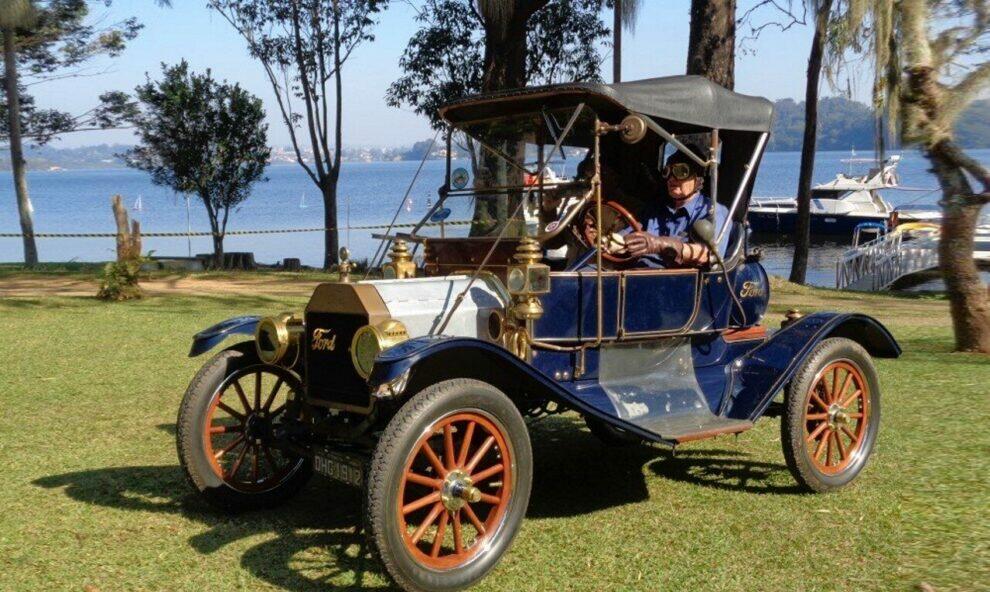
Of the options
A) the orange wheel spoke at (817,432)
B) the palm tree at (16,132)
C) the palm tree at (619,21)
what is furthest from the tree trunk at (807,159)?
the orange wheel spoke at (817,432)

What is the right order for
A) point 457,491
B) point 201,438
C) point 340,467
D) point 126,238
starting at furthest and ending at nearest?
point 126,238
point 201,438
point 340,467
point 457,491

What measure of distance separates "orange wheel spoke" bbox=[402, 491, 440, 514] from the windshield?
1.56 m

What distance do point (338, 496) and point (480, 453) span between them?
5.21 ft

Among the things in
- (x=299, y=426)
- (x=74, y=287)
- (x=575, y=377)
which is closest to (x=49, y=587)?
(x=299, y=426)

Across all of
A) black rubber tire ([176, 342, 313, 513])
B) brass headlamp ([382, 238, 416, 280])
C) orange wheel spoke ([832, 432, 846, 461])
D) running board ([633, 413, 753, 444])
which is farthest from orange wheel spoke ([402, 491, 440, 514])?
orange wheel spoke ([832, 432, 846, 461])

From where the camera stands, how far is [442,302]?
16.0 feet

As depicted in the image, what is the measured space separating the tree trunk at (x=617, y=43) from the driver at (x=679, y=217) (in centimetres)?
1448

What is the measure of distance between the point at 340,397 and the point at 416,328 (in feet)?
1.65

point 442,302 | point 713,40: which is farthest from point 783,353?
point 713,40

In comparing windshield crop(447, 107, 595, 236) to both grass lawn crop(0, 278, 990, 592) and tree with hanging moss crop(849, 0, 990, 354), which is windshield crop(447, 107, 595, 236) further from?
tree with hanging moss crop(849, 0, 990, 354)

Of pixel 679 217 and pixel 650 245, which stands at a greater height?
pixel 679 217

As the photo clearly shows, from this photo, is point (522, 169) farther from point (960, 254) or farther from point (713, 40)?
point (713, 40)

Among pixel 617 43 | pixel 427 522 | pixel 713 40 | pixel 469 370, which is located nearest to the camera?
pixel 427 522

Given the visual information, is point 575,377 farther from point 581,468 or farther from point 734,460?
point 734,460
